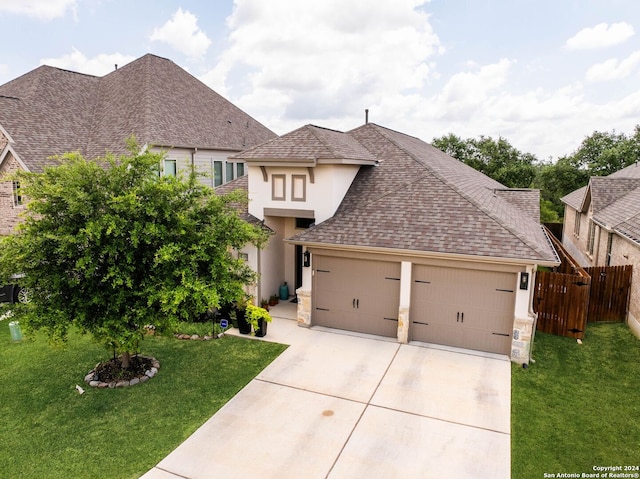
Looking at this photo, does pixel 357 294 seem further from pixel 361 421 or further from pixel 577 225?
pixel 577 225

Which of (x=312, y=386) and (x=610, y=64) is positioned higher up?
(x=610, y=64)

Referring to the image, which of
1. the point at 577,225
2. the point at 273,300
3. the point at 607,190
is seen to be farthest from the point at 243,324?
the point at 577,225

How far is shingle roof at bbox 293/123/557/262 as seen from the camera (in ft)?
35.0

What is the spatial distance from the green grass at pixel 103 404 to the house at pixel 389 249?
293cm

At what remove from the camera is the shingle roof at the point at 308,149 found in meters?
12.8

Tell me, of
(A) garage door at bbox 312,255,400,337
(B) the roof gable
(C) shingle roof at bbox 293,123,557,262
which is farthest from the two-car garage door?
(B) the roof gable

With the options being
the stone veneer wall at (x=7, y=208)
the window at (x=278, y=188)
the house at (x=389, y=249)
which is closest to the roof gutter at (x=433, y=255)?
the house at (x=389, y=249)

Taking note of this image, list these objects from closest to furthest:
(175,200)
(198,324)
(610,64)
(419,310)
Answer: (175,200) < (419,310) < (198,324) < (610,64)

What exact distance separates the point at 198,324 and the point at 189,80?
17.0 metres

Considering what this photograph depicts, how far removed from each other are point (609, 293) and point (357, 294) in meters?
8.29

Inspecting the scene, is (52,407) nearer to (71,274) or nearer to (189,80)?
(71,274)

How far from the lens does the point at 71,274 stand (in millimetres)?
8430

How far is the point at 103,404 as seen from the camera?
28.0 ft

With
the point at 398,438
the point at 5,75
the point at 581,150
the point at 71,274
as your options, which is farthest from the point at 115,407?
the point at 581,150
